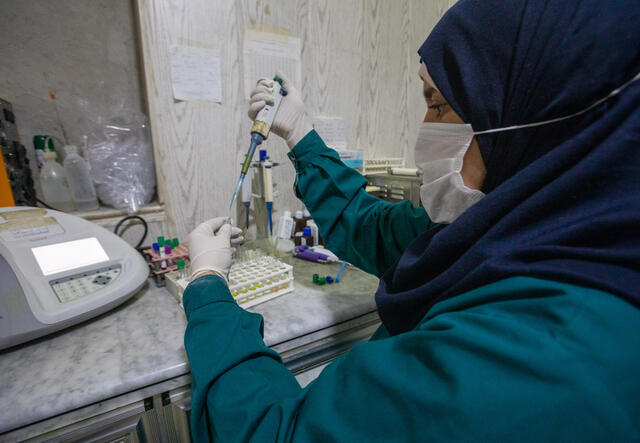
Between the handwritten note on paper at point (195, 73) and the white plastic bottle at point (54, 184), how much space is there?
46 cm

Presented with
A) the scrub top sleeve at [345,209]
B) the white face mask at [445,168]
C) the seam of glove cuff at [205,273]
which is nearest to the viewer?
the white face mask at [445,168]

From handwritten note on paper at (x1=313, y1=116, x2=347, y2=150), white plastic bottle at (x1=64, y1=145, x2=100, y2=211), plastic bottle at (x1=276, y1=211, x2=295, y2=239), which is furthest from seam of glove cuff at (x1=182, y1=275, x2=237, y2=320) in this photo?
handwritten note on paper at (x1=313, y1=116, x2=347, y2=150)

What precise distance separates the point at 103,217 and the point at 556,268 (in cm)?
121

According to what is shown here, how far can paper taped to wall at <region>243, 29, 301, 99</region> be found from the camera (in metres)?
1.15

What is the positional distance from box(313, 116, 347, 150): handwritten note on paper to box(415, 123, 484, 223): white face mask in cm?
84

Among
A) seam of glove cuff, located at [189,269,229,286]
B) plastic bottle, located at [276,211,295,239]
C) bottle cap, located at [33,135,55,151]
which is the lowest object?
plastic bottle, located at [276,211,295,239]

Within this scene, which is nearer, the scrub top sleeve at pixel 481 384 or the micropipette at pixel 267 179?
the scrub top sleeve at pixel 481 384

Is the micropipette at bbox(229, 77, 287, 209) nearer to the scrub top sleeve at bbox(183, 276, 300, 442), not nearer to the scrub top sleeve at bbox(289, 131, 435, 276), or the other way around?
the scrub top sleeve at bbox(289, 131, 435, 276)

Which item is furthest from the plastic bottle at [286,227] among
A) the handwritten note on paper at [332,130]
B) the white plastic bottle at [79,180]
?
the white plastic bottle at [79,180]

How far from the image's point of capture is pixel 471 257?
0.40m

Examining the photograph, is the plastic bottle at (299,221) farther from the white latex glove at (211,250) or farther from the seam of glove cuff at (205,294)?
the seam of glove cuff at (205,294)

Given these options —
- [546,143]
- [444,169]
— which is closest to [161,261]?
[444,169]

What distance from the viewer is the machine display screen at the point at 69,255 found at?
Answer: 2.29 ft

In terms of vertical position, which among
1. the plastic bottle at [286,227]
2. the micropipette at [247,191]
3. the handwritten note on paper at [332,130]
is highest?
the handwritten note on paper at [332,130]
